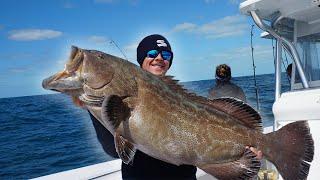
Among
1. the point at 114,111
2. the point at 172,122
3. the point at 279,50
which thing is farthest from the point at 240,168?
the point at 279,50

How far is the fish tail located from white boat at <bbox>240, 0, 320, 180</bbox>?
2412 mm

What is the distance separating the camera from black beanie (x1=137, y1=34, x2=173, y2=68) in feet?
11.7

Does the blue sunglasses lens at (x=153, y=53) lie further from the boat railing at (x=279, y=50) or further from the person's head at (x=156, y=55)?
the boat railing at (x=279, y=50)

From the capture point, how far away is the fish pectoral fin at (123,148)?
9.04 feet

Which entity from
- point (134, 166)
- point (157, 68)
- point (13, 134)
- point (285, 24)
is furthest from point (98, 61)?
point (13, 134)

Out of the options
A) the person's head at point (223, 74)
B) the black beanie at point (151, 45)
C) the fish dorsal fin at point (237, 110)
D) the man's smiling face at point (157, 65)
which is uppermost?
the black beanie at point (151, 45)

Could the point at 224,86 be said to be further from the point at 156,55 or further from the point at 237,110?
the point at 237,110

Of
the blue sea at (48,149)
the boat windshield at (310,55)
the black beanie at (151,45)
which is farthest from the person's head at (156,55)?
the blue sea at (48,149)

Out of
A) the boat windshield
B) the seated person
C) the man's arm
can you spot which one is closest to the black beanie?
the man's arm

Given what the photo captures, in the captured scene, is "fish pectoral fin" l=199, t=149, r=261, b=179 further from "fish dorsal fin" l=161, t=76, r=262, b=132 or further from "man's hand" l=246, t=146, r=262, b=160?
"fish dorsal fin" l=161, t=76, r=262, b=132

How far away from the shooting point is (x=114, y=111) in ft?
8.96

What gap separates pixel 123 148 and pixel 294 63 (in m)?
4.77

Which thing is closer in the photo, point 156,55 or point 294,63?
point 156,55

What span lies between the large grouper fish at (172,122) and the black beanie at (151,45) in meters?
0.57
